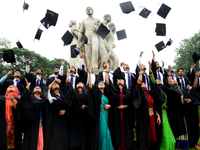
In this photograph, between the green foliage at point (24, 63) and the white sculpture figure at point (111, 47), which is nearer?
the white sculpture figure at point (111, 47)

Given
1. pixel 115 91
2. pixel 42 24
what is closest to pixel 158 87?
pixel 115 91

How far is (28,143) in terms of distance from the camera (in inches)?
161

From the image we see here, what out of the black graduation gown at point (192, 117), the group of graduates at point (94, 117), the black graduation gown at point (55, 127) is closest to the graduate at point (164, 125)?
the group of graduates at point (94, 117)

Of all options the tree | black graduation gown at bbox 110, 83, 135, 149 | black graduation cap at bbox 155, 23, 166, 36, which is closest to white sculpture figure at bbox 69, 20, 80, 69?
black graduation cap at bbox 155, 23, 166, 36

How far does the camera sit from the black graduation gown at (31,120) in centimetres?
408

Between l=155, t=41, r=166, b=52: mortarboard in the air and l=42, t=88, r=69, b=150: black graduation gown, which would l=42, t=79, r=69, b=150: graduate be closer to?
l=42, t=88, r=69, b=150: black graduation gown

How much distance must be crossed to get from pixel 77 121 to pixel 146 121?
5.47ft

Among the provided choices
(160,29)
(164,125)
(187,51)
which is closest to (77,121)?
(164,125)

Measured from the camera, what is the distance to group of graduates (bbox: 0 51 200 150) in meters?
4.21

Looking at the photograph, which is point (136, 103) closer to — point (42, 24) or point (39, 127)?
point (39, 127)

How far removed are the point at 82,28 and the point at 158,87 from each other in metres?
4.99

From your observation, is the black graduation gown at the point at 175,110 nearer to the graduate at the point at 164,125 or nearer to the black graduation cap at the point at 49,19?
the graduate at the point at 164,125

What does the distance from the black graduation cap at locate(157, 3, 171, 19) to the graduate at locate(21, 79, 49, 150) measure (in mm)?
5163

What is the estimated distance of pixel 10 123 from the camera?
168 inches
